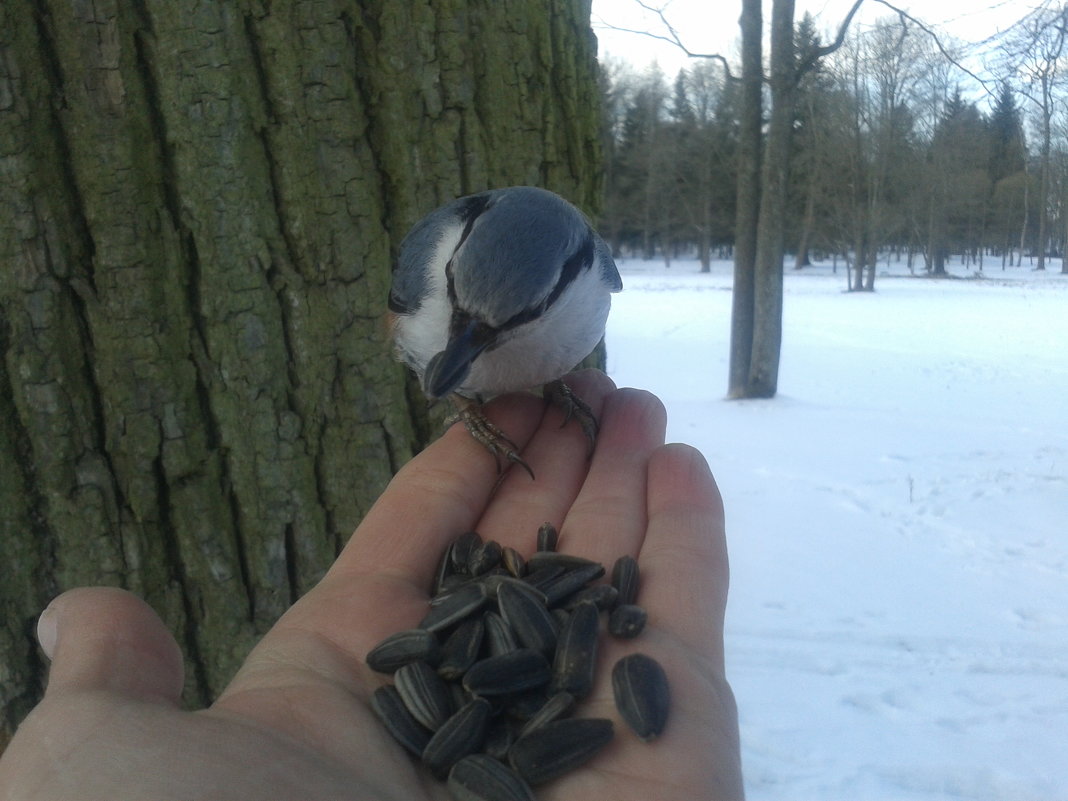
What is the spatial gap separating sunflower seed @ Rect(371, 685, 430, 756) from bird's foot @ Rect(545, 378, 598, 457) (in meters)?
0.89

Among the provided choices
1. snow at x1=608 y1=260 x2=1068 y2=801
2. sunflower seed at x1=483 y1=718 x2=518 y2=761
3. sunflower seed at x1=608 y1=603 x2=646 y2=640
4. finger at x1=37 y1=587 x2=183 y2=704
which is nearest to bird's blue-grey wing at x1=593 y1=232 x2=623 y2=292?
sunflower seed at x1=608 y1=603 x2=646 y2=640

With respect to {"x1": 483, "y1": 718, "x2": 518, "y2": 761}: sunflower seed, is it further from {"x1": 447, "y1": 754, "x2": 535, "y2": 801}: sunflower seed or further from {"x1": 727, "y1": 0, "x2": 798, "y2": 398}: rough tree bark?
{"x1": 727, "y1": 0, "x2": 798, "y2": 398}: rough tree bark

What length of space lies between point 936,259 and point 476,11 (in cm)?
2208

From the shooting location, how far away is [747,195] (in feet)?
25.4

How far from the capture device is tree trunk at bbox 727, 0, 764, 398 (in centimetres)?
759

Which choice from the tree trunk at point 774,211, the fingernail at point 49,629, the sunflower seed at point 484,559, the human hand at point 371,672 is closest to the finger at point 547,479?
the human hand at point 371,672

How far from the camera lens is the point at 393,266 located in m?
1.90

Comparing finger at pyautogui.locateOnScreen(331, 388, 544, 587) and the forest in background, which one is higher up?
the forest in background

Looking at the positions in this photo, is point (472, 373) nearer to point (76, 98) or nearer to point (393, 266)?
point (393, 266)

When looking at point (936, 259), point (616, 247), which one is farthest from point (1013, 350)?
point (616, 247)

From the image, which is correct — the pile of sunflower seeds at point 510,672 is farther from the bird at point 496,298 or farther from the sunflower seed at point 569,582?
the bird at point 496,298

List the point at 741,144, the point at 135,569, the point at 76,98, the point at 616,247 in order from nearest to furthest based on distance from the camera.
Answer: the point at 76,98
the point at 135,569
the point at 741,144
the point at 616,247

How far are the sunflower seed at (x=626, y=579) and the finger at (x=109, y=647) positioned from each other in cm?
78

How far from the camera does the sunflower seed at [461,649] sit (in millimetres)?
1465
